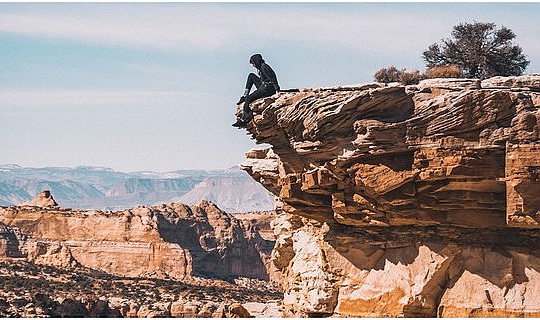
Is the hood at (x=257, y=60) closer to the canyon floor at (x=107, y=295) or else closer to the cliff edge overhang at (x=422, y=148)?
the cliff edge overhang at (x=422, y=148)

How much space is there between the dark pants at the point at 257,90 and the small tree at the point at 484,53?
5.67 meters

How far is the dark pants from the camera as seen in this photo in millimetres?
24484

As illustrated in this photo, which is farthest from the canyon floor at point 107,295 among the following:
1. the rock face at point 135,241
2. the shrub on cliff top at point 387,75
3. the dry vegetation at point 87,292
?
the shrub on cliff top at point 387,75

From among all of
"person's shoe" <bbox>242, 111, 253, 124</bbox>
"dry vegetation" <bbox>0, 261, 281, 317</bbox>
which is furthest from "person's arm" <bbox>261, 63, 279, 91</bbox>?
"dry vegetation" <bbox>0, 261, 281, 317</bbox>

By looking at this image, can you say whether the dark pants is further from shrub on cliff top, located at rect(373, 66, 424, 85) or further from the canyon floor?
the canyon floor

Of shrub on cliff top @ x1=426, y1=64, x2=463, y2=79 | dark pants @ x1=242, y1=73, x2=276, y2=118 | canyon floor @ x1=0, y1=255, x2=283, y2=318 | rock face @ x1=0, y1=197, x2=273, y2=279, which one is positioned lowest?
canyon floor @ x1=0, y1=255, x2=283, y2=318

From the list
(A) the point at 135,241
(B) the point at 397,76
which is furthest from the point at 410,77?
(A) the point at 135,241

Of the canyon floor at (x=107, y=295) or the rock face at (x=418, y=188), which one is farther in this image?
the canyon floor at (x=107, y=295)

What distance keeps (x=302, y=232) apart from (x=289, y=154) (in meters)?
4.21

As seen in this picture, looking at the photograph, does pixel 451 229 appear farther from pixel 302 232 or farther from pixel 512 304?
pixel 302 232

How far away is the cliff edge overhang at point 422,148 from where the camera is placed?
789 inches

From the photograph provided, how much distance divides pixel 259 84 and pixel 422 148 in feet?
17.4

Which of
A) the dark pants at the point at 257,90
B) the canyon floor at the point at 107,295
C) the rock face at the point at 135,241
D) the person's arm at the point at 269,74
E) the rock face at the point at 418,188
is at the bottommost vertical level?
the canyon floor at the point at 107,295

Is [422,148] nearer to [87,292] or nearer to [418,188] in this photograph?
[418,188]
